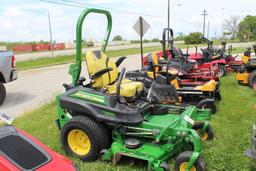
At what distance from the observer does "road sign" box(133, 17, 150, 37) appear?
12511 millimetres

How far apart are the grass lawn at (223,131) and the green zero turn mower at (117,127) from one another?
0.26m

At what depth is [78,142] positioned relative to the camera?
488 centimetres

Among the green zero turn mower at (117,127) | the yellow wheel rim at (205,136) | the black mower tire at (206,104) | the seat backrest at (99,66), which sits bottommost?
the yellow wheel rim at (205,136)

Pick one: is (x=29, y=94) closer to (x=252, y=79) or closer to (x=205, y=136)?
(x=205, y=136)

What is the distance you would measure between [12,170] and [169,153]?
2.45m

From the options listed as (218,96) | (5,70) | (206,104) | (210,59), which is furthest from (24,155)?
(210,59)

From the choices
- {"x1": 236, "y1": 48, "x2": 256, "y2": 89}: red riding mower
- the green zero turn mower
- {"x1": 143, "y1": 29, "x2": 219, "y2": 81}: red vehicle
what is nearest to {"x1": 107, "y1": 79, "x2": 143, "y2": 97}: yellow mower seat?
the green zero turn mower

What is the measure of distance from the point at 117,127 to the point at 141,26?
847 cm

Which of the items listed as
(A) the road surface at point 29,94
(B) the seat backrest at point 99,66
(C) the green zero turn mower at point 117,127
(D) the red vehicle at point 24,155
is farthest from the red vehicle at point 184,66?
(D) the red vehicle at point 24,155

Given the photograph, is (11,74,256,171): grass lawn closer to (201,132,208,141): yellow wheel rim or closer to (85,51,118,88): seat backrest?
(201,132,208,141): yellow wheel rim

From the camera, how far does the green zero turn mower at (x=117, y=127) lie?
4297 mm

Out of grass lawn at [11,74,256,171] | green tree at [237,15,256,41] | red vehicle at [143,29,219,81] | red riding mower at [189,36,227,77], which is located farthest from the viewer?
green tree at [237,15,256,41]

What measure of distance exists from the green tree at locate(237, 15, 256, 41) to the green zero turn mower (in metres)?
58.8

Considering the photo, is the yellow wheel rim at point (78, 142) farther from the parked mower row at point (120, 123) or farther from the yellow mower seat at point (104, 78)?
the yellow mower seat at point (104, 78)
